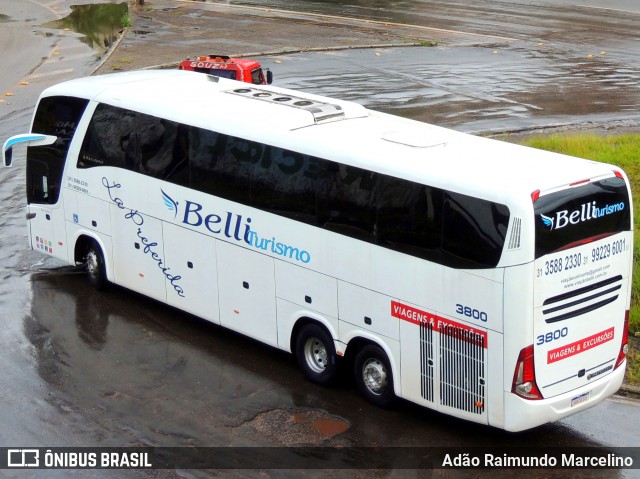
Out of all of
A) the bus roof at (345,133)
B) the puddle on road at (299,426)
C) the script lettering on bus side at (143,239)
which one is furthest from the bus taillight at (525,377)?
the script lettering on bus side at (143,239)

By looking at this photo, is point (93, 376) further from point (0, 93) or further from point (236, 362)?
point (0, 93)

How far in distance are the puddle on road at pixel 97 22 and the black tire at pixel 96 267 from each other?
22.0m

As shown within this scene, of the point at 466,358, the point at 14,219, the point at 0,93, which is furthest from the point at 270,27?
the point at 466,358

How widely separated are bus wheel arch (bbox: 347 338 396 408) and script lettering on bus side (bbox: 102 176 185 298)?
10.6ft

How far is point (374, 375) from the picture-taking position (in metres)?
12.1

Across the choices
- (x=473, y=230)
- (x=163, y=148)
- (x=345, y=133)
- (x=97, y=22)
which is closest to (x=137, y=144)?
(x=163, y=148)

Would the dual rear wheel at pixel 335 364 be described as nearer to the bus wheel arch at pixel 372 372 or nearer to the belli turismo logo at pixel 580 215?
the bus wheel arch at pixel 372 372

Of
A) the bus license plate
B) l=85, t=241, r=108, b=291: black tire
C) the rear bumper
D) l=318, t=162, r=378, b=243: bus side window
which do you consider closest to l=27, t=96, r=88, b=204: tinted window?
l=85, t=241, r=108, b=291: black tire

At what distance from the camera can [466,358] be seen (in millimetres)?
10852

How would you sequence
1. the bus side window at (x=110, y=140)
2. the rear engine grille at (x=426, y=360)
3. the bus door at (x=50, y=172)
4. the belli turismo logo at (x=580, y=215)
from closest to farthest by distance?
the belli turismo logo at (x=580, y=215) < the rear engine grille at (x=426, y=360) < the bus side window at (x=110, y=140) < the bus door at (x=50, y=172)

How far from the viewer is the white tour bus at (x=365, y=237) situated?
10539 mm

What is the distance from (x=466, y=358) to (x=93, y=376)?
16.3ft

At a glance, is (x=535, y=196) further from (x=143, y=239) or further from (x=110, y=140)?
(x=110, y=140)

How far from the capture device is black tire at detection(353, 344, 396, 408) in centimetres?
1191
